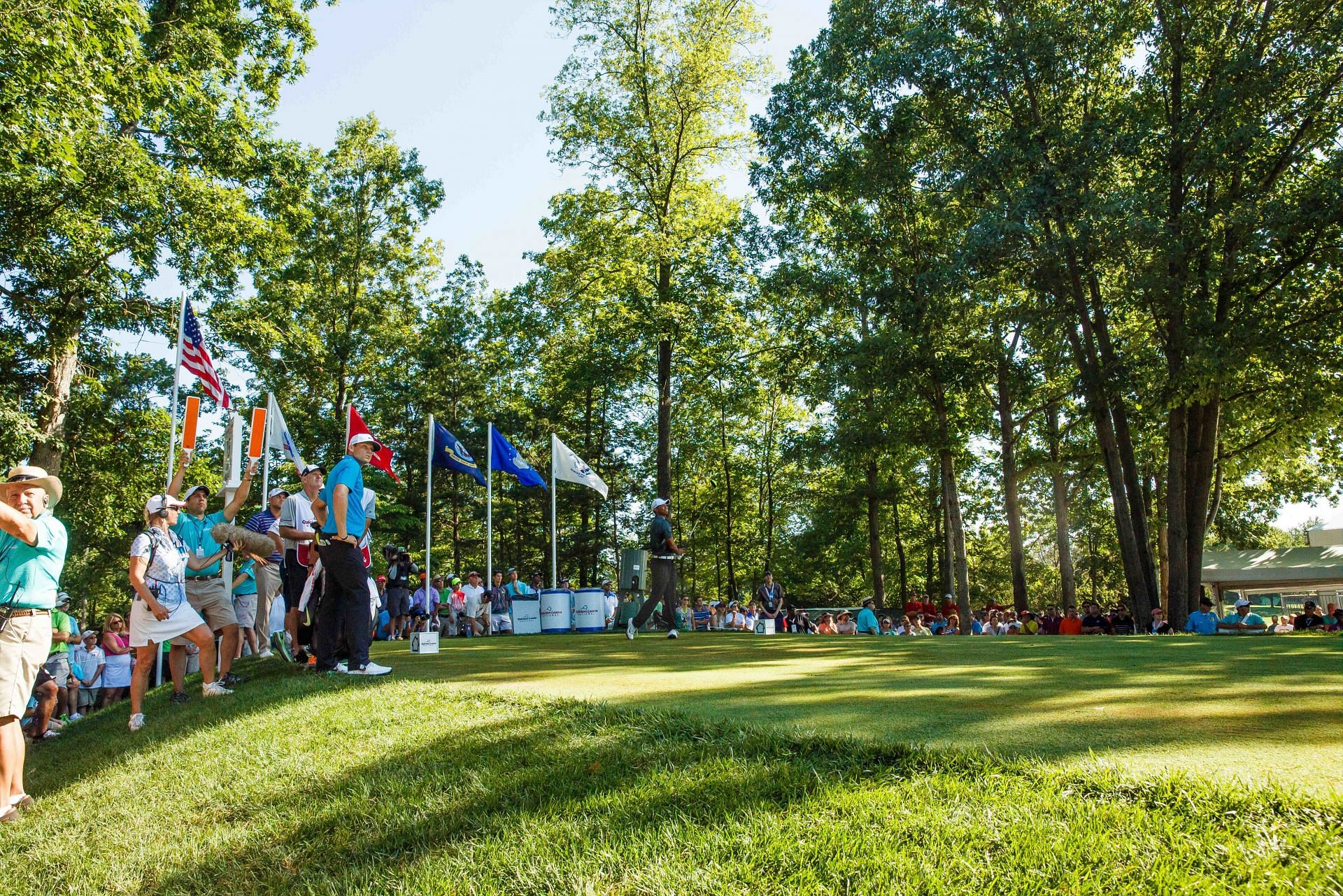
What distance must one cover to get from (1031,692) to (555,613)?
1783 cm

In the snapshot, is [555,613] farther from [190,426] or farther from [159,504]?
[159,504]

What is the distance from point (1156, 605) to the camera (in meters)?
18.2

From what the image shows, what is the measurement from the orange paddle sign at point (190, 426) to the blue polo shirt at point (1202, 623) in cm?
1759

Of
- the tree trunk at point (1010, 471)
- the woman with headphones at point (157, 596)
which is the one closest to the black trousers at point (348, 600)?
the woman with headphones at point (157, 596)

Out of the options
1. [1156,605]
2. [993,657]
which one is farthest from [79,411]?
[1156,605]

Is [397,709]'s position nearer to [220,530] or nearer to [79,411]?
[220,530]

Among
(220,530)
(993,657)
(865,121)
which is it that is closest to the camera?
(993,657)

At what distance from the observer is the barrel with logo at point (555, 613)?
22.0 meters

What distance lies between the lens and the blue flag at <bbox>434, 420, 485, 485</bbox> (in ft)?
72.4

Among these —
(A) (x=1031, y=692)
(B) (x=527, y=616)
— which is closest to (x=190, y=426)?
(B) (x=527, y=616)

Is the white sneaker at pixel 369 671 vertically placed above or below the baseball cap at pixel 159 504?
below

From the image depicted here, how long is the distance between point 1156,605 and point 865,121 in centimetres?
1366

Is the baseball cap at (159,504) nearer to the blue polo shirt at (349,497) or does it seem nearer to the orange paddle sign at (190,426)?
the blue polo shirt at (349,497)

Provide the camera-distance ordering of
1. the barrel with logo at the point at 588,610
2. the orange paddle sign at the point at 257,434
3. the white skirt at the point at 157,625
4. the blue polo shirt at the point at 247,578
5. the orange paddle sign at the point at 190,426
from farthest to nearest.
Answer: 1. the barrel with logo at the point at 588,610
2. the orange paddle sign at the point at 190,426
3. the blue polo shirt at the point at 247,578
4. the orange paddle sign at the point at 257,434
5. the white skirt at the point at 157,625
